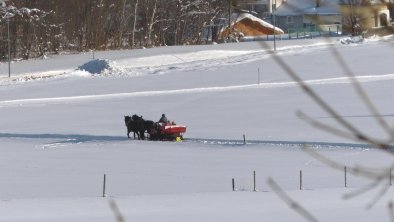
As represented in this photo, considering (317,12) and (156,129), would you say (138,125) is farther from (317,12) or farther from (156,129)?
(317,12)

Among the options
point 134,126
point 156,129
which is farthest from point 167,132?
point 134,126

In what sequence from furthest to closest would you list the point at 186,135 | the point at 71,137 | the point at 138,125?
the point at 186,135, the point at 71,137, the point at 138,125

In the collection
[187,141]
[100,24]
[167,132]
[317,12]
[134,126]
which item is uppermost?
[100,24]

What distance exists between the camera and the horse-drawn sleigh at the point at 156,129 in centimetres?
2909

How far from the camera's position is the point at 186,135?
31.3 metres

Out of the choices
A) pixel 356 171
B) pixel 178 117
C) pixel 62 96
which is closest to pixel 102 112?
pixel 178 117

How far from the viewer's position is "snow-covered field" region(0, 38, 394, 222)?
17.6 meters

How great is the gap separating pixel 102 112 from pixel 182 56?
70.1ft

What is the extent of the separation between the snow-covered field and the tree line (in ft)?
9.17

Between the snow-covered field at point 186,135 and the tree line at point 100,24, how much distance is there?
2.80 meters

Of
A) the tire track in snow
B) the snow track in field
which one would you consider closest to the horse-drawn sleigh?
the snow track in field

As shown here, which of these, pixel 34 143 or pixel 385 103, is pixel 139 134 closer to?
pixel 34 143

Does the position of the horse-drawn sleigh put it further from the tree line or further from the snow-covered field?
the tree line

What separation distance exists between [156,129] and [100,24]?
1478 inches
